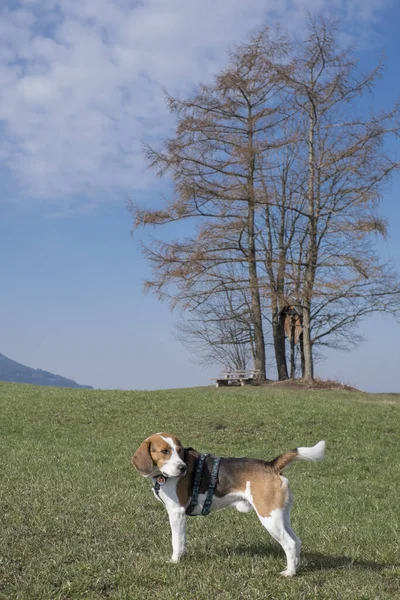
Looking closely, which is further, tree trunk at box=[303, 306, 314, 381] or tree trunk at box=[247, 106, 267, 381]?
tree trunk at box=[247, 106, 267, 381]

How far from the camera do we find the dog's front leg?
→ 6.08 metres

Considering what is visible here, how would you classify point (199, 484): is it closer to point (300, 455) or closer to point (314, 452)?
point (300, 455)

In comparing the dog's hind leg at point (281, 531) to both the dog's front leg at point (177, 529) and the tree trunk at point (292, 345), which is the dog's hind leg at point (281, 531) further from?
the tree trunk at point (292, 345)

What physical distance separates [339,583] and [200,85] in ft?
99.7

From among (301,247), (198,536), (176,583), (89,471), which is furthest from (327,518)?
(301,247)

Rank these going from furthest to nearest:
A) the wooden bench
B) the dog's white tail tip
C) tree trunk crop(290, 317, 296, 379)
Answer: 1. tree trunk crop(290, 317, 296, 379)
2. the wooden bench
3. the dog's white tail tip

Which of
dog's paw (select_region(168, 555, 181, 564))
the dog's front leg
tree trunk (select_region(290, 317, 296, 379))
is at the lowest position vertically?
dog's paw (select_region(168, 555, 181, 564))

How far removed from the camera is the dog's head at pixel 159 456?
5.97 meters

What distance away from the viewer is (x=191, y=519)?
29.7 feet

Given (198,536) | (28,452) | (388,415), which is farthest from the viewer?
(388,415)

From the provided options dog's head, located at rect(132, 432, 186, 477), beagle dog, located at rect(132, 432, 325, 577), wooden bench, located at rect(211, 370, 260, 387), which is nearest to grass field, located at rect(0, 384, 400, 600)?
beagle dog, located at rect(132, 432, 325, 577)

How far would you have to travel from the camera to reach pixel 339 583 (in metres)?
6.01

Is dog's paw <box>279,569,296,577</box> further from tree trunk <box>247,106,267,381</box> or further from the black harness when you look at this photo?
tree trunk <box>247,106,267,381</box>

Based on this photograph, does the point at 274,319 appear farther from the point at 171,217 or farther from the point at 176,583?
the point at 176,583
